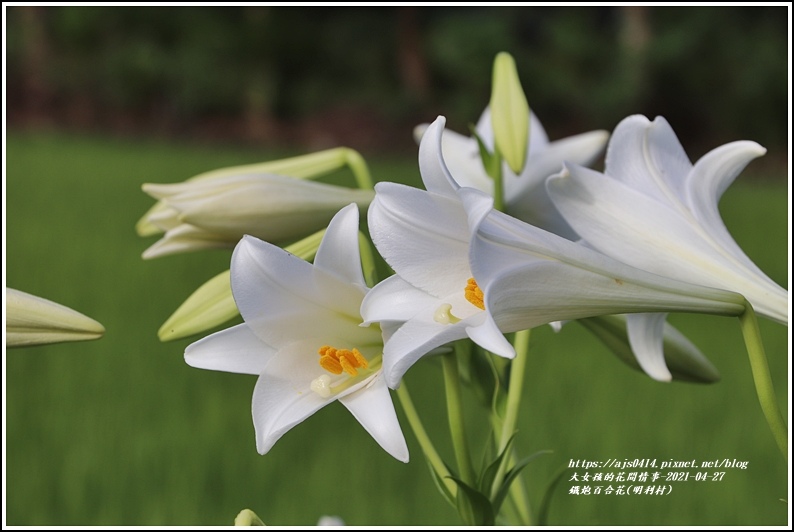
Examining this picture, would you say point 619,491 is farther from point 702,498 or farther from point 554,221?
point 702,498

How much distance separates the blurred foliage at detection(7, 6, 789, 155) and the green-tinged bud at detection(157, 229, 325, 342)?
4.35 meters

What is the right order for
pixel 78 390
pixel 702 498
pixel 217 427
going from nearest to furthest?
1. pixel 702 498
2. pixel 217 427
3. pixel 78 390

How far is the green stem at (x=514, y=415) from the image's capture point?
1.30 ft

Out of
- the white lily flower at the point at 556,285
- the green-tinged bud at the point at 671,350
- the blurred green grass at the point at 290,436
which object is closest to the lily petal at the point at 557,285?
the white lily flower at the point at 556,285

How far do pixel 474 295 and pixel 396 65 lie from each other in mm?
5434

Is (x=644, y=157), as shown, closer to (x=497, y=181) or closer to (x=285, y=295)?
(x=497, y=181)

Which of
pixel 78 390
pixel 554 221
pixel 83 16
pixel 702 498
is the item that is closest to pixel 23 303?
pixel 554 221

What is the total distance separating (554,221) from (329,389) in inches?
7.7

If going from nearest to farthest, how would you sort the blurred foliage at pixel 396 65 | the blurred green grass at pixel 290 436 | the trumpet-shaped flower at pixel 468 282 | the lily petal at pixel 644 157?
the trumpet-shaped flower at pixel 468 282
the lily petal at pixel 644 157
the blurred green grass at pixel 290 436
the blurred foliage at pixel 396 65

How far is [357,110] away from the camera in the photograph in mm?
5270

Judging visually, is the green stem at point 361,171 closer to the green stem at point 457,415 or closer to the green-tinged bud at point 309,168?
the green-tinged bud at point 309,168

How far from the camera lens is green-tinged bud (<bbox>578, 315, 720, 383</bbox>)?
17.5 inches

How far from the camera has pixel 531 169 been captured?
53 centimetres

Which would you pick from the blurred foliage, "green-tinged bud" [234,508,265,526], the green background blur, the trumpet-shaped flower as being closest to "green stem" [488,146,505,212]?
the trumpet-shaped flower
